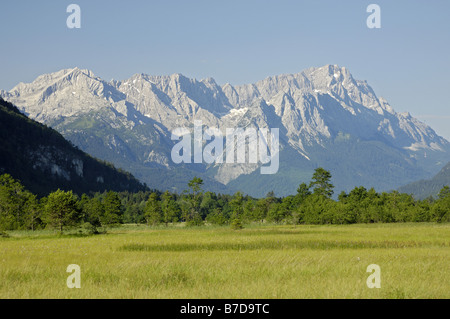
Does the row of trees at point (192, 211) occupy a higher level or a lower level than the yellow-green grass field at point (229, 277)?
lower

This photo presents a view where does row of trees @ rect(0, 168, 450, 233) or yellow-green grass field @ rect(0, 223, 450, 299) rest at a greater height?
yellow-green grass field @ rect(0, 223, 450, 299)

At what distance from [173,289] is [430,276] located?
13.2 metres

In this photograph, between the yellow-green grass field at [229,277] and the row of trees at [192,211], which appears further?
the row of trees at [192,211]

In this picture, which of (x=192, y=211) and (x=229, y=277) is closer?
(x=229, y=277)

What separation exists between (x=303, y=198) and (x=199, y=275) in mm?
125260

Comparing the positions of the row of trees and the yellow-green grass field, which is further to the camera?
the row of trees

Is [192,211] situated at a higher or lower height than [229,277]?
lower

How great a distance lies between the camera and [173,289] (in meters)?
20.6

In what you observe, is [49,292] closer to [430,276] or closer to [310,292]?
[310,292]

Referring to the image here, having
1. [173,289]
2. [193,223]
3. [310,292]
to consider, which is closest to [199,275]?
[173,289]
